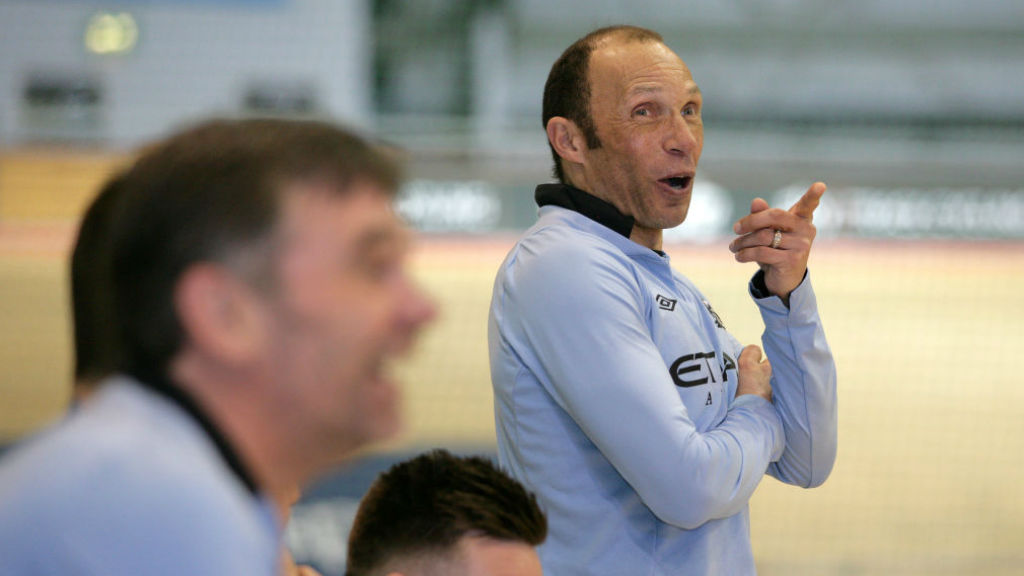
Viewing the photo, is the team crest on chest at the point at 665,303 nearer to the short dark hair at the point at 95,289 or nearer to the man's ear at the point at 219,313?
the short dark hair at the point at 95,289

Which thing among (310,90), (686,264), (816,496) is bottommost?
(816,496)

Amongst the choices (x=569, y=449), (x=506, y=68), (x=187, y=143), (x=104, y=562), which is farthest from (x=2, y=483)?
(x=506, y=68)

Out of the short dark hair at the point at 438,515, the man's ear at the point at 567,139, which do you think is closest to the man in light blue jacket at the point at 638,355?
the man's ear at the point at 567,139

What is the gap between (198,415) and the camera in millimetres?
672

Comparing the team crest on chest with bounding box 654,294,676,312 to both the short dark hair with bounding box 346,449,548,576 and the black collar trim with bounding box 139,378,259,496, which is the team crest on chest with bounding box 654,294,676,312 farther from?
the black collar trim with bounding box 139,378,259,496

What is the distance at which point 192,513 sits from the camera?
0.61 m

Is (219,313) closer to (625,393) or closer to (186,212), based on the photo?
(186,212)

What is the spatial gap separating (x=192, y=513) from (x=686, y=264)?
356 inches

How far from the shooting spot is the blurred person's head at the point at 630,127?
186 cm

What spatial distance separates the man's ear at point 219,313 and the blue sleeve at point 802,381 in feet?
4.18

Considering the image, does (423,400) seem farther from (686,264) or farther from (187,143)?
(187,143)

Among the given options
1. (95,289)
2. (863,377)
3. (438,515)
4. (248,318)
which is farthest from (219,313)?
(863,377)

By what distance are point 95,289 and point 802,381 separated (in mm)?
1304

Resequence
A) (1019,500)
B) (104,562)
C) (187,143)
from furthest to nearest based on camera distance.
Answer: (1019,500) → (187,143) → (104,562)
